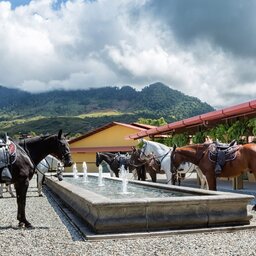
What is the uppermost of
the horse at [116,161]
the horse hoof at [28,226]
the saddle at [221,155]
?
the saddle at [221,155]

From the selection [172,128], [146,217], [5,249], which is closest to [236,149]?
[146,217]

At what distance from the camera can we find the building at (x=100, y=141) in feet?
145

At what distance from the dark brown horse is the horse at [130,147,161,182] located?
545 centimetres

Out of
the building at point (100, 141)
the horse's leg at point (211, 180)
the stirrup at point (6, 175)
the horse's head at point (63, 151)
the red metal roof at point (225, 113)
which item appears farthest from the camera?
the building at point (100, 141)

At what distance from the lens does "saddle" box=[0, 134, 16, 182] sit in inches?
306

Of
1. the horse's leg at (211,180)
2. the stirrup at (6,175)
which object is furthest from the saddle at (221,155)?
the stirrup at (6,175)

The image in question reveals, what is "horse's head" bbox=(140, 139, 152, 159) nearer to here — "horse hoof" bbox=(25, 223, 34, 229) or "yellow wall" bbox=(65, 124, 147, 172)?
"horse hoof" bbox=(25, 223, 34, 229)

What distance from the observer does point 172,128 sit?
68.8 ft

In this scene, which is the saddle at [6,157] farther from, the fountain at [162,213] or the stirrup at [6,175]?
the fountain at [162,213]

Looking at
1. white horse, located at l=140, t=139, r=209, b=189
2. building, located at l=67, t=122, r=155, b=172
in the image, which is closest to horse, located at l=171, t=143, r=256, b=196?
white horse, located at l=140, t=139, r=209, b=189

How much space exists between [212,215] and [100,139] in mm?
38621

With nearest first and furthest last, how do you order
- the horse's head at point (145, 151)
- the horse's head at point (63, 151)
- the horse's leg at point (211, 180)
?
the horse's head at point (63, 151) < the horse's leg at point (211, 180) < the horse's head at point (145, 151)

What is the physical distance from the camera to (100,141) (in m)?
45.5

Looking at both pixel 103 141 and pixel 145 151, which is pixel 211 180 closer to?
pixel 145 151
